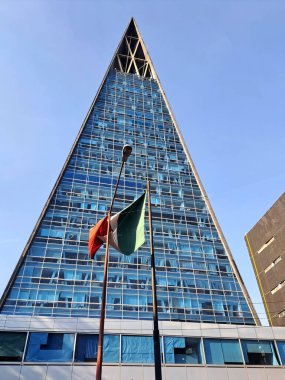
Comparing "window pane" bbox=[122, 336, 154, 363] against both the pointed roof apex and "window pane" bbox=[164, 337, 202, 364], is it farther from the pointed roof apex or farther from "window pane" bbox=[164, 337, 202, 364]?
the pointed roof apex

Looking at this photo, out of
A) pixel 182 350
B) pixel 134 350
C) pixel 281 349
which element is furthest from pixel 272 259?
pixel 134 350

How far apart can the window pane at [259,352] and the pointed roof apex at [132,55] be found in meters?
71.5

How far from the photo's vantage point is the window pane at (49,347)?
80.6ft

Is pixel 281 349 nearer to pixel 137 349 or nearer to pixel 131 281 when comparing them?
pixel 137 349

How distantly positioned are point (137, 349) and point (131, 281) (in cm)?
1418

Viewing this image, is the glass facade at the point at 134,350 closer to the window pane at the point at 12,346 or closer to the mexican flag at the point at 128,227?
the window pane at the point at 12,346

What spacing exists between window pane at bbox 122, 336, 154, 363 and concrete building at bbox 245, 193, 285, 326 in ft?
61.8

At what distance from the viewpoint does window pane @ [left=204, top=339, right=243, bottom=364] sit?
26.7m

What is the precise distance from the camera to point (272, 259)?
4025cm

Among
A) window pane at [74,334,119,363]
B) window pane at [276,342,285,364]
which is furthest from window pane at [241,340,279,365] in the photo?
window pane at [74,334,119,363]

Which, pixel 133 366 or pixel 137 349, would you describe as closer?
pixel 133 366

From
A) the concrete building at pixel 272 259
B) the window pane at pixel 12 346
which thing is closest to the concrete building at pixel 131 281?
the window pane at pixel 12 346

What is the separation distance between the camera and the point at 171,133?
217 ft

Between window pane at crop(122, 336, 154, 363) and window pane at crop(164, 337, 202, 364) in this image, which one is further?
window pane at crop(164, 337, 202, 364)
